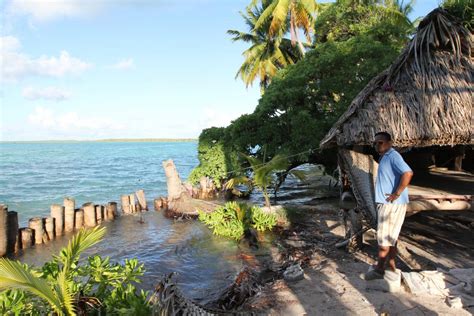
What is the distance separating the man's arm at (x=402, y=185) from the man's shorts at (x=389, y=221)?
154 millimetres

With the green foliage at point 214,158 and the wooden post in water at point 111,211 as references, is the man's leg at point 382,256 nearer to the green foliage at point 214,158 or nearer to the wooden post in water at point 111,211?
the green foliage at point 214,158

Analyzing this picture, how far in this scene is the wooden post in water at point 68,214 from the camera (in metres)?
12.1

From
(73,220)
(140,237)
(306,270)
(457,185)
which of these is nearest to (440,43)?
(457,185)

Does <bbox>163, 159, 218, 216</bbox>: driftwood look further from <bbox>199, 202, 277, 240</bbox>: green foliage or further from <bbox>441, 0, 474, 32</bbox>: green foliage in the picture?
<bbox>441, 0, 474, 32</bbox>: green foliage

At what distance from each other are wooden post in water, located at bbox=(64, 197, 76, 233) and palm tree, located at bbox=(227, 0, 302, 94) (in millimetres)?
21100

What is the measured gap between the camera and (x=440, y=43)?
271 inches

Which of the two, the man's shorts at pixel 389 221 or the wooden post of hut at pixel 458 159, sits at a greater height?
the wooden post of hut at pixel 458 159

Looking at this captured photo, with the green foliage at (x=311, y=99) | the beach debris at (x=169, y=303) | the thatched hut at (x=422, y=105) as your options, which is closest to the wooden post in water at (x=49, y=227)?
the green foliage at (x=311, y=99)

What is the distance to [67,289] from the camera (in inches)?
146

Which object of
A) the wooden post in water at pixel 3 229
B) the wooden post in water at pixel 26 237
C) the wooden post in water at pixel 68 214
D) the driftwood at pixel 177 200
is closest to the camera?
the wooden post in water at pixel 3 229

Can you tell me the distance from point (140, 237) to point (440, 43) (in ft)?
32.8

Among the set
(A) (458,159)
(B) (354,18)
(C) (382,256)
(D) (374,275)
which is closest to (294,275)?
(D) (374,275)

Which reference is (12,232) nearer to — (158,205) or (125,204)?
(125,204)

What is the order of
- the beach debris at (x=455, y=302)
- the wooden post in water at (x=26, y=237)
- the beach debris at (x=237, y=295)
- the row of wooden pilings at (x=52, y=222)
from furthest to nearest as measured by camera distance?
the wooden post in water at (x=26, y=237) < the row of wooden pilings at (x=52, y=222) < the beach debris at (x=237, y=295) < the beach debris at (x=455, y=302)
